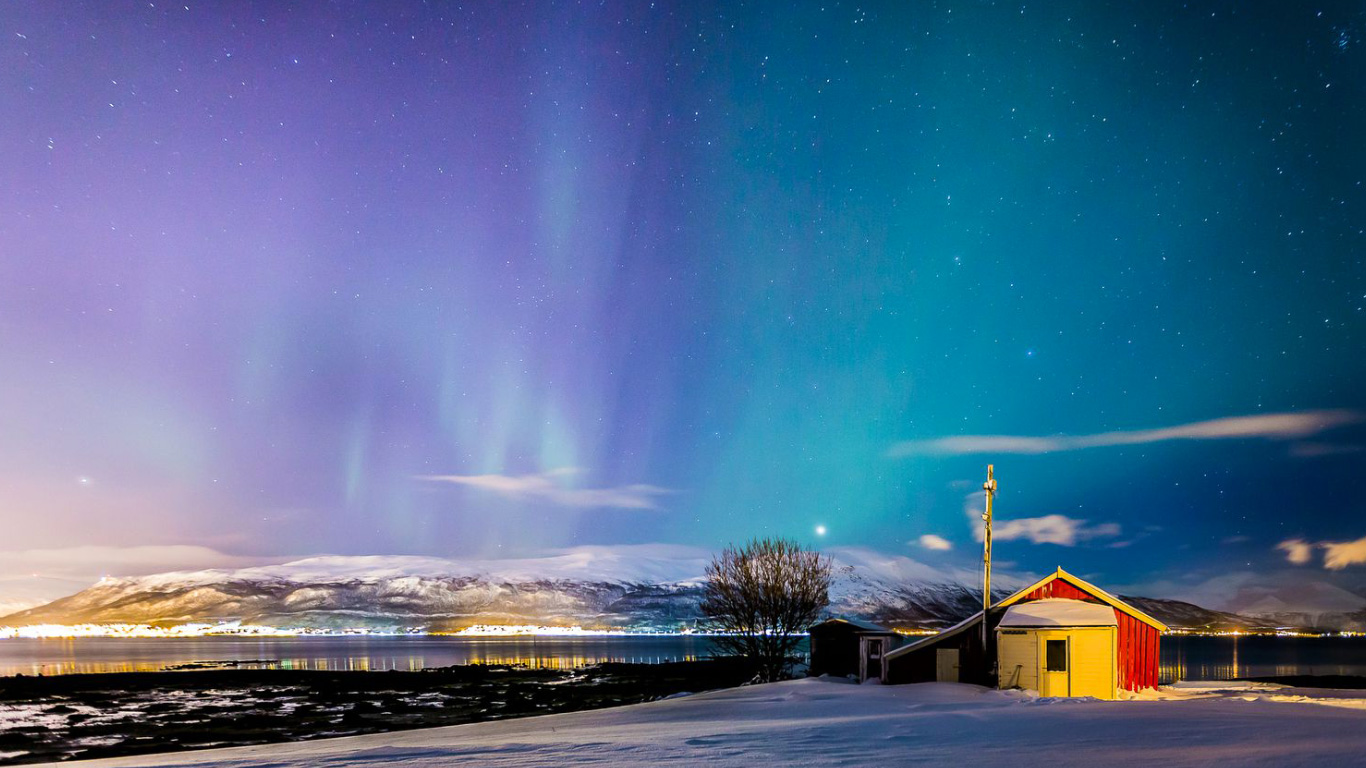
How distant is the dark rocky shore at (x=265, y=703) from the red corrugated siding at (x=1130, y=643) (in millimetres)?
24506

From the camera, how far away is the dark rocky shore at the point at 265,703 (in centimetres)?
3797

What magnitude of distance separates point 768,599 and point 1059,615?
1908cm

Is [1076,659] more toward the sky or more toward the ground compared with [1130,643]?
more toward the sky

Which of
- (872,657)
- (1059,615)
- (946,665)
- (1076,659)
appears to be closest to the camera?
(1076,659)

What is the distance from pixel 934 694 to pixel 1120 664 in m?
9.82

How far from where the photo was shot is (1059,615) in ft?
120

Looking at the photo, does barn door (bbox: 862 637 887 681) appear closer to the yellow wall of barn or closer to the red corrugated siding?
the red corrugated siding

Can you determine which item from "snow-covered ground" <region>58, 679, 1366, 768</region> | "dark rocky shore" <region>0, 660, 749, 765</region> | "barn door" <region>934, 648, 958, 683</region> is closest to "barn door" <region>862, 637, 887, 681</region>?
"barn door" <region>934, 648, 958, 683</region>

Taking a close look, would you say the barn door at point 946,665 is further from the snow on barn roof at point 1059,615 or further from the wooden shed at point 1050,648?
the snow on barn roof at point 1059,615

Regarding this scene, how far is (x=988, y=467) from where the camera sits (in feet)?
126

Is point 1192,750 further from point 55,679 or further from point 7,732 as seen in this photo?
point 55,679

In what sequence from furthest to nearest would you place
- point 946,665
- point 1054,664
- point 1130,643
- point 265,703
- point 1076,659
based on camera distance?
1. point 265,703
2. point 946,665
3. point 1130,643
4. point 1054,664
5. point 1076,659

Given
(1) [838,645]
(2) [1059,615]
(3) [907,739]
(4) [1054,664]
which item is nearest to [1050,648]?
(4) [1054,664]

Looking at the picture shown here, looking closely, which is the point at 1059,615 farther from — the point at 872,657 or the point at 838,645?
the point at 838,645
